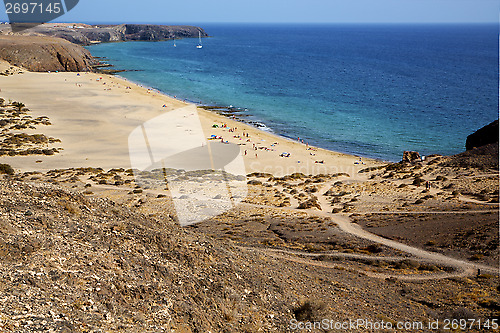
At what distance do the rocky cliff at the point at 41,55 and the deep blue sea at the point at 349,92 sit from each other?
13195mm

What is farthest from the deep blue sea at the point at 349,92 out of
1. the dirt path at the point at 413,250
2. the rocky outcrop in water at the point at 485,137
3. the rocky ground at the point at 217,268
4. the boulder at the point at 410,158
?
the rocky ground at the point at 217,268

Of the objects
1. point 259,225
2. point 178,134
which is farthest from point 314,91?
point 259,225

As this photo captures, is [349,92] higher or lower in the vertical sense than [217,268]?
higher

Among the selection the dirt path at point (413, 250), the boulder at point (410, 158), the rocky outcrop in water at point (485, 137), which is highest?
the rocky outcrop in water at point (485, 137)

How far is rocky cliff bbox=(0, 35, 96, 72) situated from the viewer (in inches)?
3871

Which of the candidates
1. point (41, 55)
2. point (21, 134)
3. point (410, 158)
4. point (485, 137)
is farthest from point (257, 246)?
point (41, 55)

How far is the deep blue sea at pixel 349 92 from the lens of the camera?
63.0 metres

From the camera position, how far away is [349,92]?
93875 mm

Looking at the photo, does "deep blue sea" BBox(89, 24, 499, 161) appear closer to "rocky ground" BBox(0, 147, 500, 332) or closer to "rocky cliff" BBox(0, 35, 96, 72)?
"rocky cliff" BBox(0, 35, 96, 72)

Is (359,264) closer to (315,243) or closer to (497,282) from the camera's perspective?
(315,243)

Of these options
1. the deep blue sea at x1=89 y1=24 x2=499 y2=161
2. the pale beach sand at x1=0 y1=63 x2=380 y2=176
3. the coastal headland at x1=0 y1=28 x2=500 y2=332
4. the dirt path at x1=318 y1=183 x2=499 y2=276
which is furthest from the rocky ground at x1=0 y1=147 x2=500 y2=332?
the deep blue sea at x1=89 y1=24 x2=499 y2=161

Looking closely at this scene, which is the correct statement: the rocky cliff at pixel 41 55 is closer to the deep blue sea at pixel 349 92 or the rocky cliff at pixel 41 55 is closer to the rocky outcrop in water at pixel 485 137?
the deep blue sea at pixel 349 92

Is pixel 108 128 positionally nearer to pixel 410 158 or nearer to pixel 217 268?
pixel 410 158

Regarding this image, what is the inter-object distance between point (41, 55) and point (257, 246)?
99.8 m
